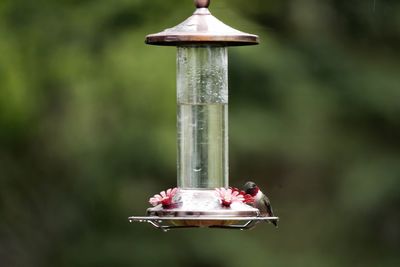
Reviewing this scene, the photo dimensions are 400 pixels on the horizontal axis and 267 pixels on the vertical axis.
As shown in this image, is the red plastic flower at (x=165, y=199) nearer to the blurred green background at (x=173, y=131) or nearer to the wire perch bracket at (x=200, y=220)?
the wire perch bracket at (x=200, y=220)

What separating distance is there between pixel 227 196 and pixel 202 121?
1.22ft

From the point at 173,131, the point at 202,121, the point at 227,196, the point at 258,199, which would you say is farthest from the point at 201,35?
the point at 173,131

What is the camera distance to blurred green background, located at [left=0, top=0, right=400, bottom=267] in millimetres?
10531

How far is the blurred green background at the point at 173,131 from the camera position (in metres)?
10.5

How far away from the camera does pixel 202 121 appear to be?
20.7 ft

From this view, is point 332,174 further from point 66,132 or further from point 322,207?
point 66,132

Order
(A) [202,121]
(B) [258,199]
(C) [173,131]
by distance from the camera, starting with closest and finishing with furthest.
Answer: (A) [202,121] → (B) [258,199] → (C) [173,131]

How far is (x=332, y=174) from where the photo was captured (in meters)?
12.1

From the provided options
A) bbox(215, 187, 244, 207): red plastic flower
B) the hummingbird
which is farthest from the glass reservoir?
the hummingbird

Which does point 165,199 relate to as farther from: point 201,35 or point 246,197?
point 201,35

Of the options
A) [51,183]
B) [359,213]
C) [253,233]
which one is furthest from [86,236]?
[359,213]

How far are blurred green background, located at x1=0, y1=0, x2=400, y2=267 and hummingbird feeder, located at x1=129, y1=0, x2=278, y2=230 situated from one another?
3731 millimetres

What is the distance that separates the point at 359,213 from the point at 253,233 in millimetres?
829

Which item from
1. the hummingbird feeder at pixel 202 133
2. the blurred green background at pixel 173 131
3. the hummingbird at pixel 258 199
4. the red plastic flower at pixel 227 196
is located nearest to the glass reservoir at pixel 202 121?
the hummingbird feeder at pixel 202 133
